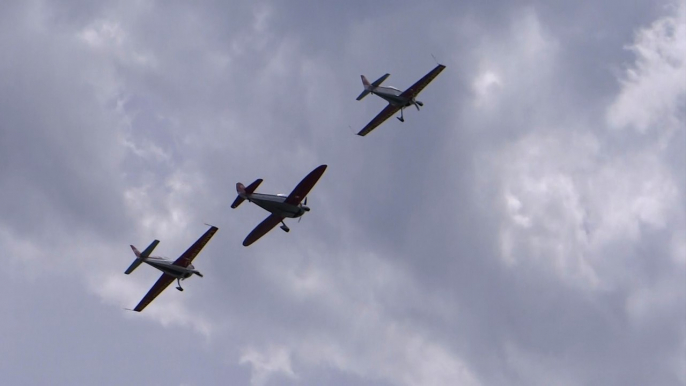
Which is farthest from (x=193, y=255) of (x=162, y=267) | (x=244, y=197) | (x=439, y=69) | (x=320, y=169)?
(x=439, y=69)

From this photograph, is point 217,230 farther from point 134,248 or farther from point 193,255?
point 134,248

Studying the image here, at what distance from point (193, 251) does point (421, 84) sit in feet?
126

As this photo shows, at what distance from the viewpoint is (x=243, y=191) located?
93938 mm

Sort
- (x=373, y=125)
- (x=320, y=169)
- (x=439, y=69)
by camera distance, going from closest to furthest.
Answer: (x=320, y=169), (x=439, y=69), (x=373, y=125)

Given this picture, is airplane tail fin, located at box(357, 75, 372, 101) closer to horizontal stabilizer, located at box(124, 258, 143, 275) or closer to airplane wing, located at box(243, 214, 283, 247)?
airplane wing, located at box(243, 214, 283, 247)

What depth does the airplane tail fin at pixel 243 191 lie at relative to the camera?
92.1 m

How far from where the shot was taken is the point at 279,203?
92.1 m

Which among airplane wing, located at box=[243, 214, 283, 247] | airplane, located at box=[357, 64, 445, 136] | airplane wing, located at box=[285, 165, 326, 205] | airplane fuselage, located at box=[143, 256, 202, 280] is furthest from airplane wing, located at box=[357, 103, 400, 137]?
airplane fuselage, located at box=[143, 256, 202, 280]

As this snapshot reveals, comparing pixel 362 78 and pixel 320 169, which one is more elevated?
pixel 362 78

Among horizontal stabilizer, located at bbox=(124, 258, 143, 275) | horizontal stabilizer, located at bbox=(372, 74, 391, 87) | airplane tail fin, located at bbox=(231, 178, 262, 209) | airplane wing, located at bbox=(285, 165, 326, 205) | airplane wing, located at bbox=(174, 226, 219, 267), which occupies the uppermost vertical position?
horizontal stabilizer, located at bbox=(372, 74, 391, 87)

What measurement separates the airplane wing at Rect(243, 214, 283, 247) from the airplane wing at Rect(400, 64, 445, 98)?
26.2 meters

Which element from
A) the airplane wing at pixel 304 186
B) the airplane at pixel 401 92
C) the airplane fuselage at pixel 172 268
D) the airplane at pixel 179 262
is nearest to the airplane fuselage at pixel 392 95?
the airplane at pixel 401 92

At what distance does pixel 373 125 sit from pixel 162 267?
120ft

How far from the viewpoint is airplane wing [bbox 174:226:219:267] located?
102m
